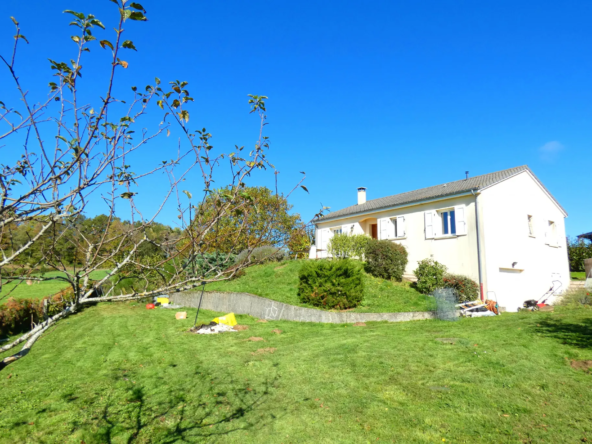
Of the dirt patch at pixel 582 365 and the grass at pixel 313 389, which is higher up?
the dirt patch at pixel 582 365

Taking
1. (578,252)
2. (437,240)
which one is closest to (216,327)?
(437,240)

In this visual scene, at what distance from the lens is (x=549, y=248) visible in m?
19.1

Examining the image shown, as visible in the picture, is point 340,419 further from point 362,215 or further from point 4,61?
point 362,215

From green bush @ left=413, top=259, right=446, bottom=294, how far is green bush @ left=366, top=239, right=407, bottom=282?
180 cm

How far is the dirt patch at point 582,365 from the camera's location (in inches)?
260

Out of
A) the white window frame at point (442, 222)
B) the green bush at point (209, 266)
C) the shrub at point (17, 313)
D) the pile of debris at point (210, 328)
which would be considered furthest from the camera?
the white window frame at point (442, 222)

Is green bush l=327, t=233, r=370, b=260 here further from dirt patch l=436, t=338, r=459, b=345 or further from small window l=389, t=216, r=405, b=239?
dirt patch l=436, t=338, r=459, b=345

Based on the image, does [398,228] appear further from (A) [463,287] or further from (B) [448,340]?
(B) [448,340]

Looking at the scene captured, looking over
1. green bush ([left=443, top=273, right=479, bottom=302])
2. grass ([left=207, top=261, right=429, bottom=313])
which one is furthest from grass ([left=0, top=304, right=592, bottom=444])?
green bush ([left=443, top=273, right=479, bottom=302])

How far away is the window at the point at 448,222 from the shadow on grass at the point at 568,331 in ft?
21.1

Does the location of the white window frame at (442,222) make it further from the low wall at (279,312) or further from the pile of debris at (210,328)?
the pile of debris at (210,328)

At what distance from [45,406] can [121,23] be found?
6.19 metres

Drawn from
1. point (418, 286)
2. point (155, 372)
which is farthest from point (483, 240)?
point (155, 372)

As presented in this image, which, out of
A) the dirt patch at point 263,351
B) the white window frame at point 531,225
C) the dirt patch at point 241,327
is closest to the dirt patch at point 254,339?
the dirt patch at point 263,351
